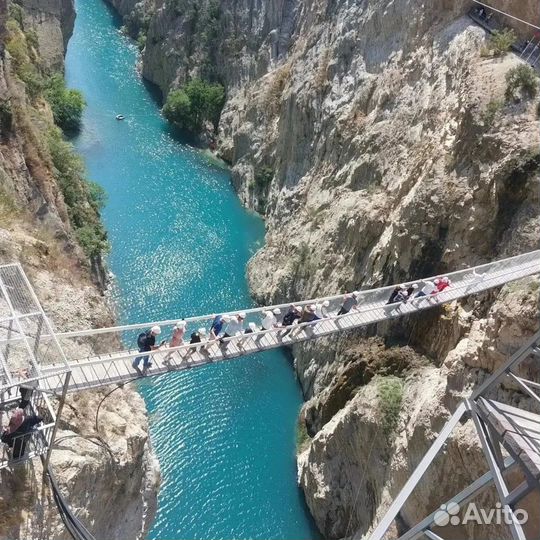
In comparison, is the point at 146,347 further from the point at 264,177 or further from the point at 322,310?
the point at 264,177

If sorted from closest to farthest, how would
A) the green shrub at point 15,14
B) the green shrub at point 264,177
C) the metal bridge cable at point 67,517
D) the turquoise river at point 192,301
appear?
the metal bridge cable at point 67,517 → the turquoise river at point 192,301 → the green shrub at point 15,14 → the green shrub at point 264,177

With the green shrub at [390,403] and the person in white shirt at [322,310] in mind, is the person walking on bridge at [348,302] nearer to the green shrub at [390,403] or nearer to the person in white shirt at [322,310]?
the person in white shirt at [322,310]

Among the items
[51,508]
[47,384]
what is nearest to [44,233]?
[47,384]

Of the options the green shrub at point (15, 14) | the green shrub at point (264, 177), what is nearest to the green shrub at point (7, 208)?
the green shrub at point (264, 177)

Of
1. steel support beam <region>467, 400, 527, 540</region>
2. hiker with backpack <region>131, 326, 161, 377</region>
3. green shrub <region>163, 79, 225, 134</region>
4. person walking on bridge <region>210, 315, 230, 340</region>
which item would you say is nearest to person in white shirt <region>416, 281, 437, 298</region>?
steel support beam <region>467, 400, 527, 540</region>

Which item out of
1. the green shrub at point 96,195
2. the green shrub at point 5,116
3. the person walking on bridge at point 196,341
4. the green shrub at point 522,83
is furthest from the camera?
the green shrub at point 96,195

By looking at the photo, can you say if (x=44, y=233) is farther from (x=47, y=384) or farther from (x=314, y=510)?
(x=314, y=510)

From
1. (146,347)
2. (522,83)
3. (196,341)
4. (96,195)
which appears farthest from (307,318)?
(96,195)
